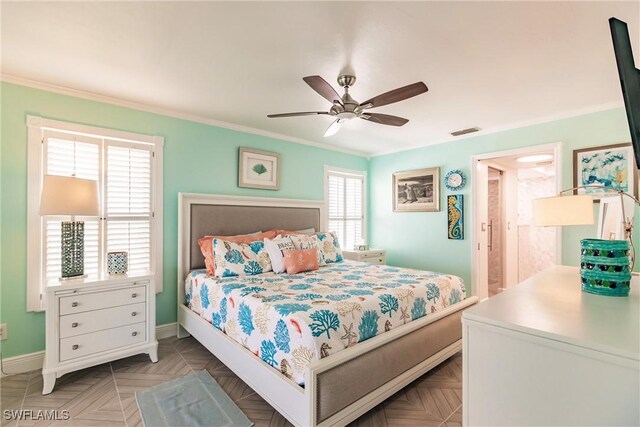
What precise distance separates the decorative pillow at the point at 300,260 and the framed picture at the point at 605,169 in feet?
9.23

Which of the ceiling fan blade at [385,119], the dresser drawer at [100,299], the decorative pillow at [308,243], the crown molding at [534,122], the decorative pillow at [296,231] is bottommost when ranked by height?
the dresser drawer at [100,299]

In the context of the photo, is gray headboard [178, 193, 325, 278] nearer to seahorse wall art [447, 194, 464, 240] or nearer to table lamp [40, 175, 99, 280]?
table lamp [40, 175, 99, 280]

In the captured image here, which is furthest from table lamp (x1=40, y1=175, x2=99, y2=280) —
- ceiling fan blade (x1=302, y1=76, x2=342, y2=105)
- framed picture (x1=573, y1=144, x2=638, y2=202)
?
framed picture (x1=573, y1=144, x2=638, y2=202)

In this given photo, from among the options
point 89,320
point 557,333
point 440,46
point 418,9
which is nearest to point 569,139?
point 440,46

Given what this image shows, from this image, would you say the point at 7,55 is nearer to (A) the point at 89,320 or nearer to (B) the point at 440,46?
(A) the point at 89,320

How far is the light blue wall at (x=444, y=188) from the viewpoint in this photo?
10.2 ft

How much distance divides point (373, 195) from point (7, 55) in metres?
4.60

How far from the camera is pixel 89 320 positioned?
2.35m

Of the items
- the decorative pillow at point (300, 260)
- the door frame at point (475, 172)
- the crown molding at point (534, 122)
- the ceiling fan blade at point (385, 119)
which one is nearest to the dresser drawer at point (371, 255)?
the door frame at point (475, 172)

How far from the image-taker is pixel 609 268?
1360mm

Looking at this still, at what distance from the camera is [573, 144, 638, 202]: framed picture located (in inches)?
113

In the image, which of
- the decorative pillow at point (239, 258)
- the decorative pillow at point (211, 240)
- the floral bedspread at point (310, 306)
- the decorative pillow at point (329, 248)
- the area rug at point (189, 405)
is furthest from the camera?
the decorative pillow at point (329, 248)

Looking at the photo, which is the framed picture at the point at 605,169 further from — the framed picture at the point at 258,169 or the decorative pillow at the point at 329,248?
the framed picture at the point at 258,169

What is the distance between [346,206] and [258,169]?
1766mm
